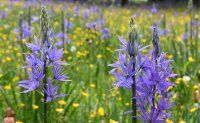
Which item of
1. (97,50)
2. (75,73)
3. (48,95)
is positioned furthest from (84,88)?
(48,95)

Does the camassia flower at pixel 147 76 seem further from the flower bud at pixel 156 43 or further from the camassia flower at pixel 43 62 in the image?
the camassia flower at pixel 43 62

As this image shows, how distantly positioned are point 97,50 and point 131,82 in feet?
12.7

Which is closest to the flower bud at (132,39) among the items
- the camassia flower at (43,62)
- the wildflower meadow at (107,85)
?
the wildflower meadow at (107,85)

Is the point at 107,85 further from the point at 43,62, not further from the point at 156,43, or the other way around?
the point at 156,43

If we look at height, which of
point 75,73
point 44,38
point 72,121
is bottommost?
point 72,121

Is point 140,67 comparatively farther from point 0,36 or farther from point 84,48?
point 0,36

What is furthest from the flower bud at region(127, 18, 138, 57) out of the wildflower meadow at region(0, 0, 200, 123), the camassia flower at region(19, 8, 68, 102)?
the camassia flower at region(19, 8, 68, 102)

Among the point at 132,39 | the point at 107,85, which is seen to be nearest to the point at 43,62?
the point at 132,39

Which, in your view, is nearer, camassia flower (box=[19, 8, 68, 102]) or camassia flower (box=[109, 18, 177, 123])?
camassia flower (box=[109, 18, 177, 123])

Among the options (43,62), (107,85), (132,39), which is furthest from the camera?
(107,85)

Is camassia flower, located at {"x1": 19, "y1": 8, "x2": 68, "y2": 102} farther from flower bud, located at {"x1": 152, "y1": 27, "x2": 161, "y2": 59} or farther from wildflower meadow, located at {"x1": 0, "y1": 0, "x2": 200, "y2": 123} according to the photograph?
flower bud, located at {"x1": 152, "y1": 27, "x2": 161, "y2": 59}

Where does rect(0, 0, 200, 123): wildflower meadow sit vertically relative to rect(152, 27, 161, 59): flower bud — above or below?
below

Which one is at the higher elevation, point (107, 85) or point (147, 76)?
point (147, 76)

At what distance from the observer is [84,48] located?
5.64 meters
